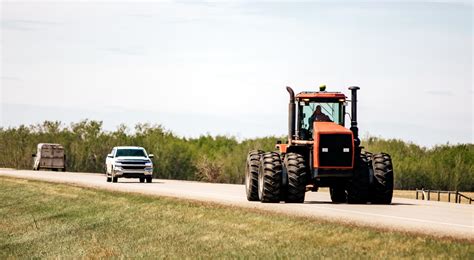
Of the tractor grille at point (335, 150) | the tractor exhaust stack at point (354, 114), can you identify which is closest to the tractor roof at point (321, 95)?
the tractor exhaust stack at point (354, 114)

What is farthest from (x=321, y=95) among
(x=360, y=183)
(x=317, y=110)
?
(x=360, y=183)

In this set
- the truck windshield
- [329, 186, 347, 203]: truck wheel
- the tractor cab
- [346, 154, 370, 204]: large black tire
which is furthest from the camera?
the truck windshield

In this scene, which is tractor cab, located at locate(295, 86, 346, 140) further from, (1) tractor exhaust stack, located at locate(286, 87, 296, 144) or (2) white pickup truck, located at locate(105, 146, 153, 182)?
(2) white pickup truck, located at locate(105, 146, 153, 182)

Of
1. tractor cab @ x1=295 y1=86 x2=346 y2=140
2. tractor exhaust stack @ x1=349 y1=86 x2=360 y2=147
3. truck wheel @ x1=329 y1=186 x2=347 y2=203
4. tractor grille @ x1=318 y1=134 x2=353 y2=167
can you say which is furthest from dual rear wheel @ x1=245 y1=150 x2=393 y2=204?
truck wheel @ x1=329 y1=186 x2=347 y2=203

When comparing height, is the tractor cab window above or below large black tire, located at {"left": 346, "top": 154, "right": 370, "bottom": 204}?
above

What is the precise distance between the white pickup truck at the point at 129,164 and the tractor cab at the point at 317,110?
2449 centimetres

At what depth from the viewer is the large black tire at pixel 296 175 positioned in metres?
34.4

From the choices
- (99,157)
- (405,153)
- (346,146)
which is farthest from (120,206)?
(99,157)

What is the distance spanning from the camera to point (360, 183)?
1401 inches

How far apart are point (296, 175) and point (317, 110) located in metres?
3.12

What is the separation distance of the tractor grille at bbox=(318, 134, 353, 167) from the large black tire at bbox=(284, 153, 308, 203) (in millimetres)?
653

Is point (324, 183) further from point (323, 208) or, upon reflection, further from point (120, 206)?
point (120, 206)

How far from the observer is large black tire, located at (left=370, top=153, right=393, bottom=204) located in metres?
35.6

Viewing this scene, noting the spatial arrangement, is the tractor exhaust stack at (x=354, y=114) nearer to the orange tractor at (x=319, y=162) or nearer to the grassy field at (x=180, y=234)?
the orange tractor at (x=319, y=162)
